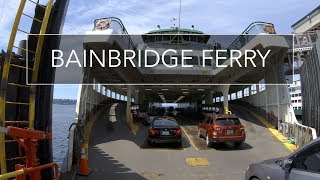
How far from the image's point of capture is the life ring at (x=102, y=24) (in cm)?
2008

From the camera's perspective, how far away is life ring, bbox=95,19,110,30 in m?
20.1

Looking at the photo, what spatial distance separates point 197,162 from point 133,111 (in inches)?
641

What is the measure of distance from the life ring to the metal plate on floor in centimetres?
893

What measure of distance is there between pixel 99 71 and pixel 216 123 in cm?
1085

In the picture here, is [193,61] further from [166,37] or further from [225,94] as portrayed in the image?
[166,37]

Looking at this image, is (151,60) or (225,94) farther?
(151,60)

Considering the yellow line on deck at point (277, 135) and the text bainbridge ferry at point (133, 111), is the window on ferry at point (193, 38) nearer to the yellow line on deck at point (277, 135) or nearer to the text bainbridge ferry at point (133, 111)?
the text bainbridge ferry at point (133, 111)

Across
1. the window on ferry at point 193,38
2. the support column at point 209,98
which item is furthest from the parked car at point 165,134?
the support column at point 209,98

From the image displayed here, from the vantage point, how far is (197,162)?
1437 cm

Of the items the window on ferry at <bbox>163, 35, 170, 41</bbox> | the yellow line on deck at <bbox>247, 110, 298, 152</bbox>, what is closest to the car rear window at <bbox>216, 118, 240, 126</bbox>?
the yellow line on deck at <bbox>247, 110, 298, 152</bbox>

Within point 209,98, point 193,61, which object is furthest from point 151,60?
point 209,98

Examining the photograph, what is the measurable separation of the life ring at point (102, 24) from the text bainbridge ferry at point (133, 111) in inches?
0.8

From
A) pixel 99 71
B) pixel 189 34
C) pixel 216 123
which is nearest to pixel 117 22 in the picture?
pixel 99 71

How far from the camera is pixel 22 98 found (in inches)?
393
